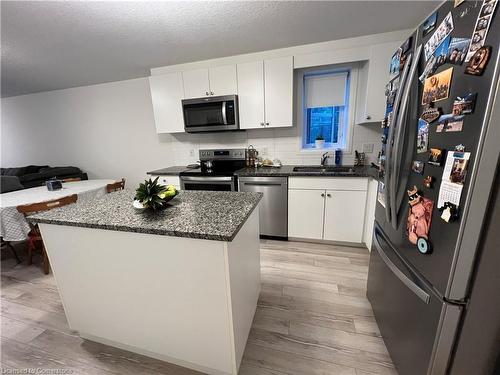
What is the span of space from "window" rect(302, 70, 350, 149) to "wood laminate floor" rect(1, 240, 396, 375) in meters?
1.70

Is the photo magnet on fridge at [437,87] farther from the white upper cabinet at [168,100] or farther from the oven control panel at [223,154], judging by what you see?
the white upper cabinet at [168,100]

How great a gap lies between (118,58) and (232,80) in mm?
1517

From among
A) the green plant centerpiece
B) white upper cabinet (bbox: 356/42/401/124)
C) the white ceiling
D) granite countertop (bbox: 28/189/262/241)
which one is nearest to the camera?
granite countertop (bbox: 28/189/262/241)

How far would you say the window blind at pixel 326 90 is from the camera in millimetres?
2654

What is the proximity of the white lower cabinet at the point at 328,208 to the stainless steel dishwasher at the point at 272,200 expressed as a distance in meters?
0.08

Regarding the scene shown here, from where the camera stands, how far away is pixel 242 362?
1.25 metres

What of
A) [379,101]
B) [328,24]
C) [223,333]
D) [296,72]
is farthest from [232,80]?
[223,333]

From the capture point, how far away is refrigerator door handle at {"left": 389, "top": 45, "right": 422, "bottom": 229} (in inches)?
36.8

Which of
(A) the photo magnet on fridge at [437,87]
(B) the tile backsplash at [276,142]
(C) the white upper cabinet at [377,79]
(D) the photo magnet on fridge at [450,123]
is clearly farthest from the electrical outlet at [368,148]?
(D) the photo magnet on fridge at [450,123]

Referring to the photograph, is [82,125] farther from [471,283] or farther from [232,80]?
[471,283]

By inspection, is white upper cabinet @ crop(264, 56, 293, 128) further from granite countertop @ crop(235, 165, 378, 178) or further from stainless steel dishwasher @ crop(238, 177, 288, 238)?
stainless steel dishwasher @ crop(238, 177, 288, 238)

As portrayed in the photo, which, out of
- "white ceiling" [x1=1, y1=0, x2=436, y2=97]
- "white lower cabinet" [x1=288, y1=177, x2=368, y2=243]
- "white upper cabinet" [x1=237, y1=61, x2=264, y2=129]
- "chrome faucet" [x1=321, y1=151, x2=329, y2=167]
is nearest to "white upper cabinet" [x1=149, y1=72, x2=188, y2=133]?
"white ceiling" [x1=1, y1=0, x2=436, y2=97]

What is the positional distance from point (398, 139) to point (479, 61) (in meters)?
0.39

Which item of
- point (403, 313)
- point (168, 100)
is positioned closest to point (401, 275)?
point (403, 313)
